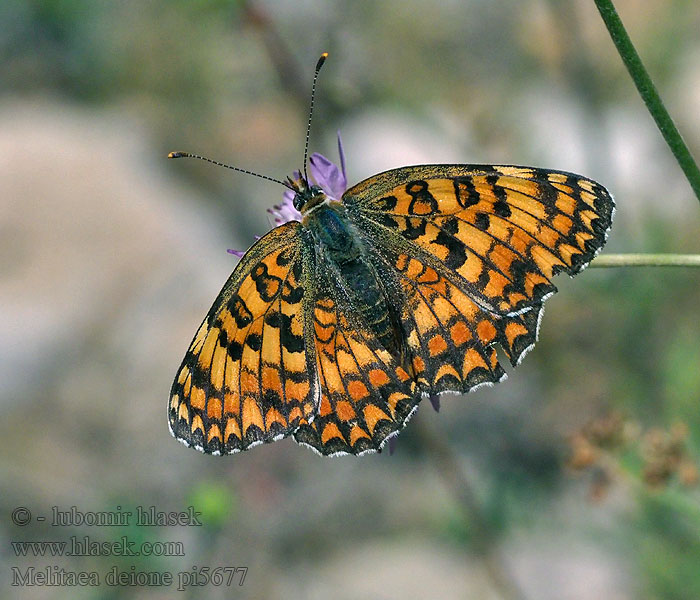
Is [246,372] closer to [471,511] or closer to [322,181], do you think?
[322,181]

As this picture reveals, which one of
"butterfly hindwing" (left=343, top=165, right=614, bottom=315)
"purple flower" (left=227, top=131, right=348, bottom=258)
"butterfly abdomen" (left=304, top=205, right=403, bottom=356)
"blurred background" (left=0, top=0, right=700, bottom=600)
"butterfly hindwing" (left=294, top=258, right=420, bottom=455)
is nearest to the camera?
"butterfly hindwing" (left=343, top=165, right=614, bottom=315)

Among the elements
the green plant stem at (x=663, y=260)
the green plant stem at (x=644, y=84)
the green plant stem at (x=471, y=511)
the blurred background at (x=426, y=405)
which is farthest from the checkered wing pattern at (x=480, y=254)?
the green plant stem at (x=471, y=511)

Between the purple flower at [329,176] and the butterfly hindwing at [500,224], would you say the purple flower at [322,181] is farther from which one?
the butterfly hindwing at [500,224]

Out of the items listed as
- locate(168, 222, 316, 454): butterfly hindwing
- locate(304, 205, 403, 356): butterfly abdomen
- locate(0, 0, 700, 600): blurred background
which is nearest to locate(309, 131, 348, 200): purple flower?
locate(304, 205, 403, 356): butterfly abdomen

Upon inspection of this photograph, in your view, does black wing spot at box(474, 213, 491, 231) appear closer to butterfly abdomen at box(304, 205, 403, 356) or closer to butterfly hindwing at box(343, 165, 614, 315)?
butterfly hindwing at box(343, 165, 614, 315)

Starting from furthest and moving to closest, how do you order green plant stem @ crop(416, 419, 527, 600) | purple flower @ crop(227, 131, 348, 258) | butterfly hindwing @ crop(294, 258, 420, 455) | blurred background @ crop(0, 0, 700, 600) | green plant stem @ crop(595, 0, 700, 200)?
Answer: blurred background @ crop(0, 0, 700, 600) < green plant stem @ crop(416, 419, 527, 600) < purple flower @ crop(227, 131, 348, 258) < butterfly hindwing @ crop(294, 258, 420, 455) < green plant stem @ crop(595, 0, 700, 200)

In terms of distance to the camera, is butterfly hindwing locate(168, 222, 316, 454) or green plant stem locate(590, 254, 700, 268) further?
butterfly hindwing locate(168, 222, 316, 454)
